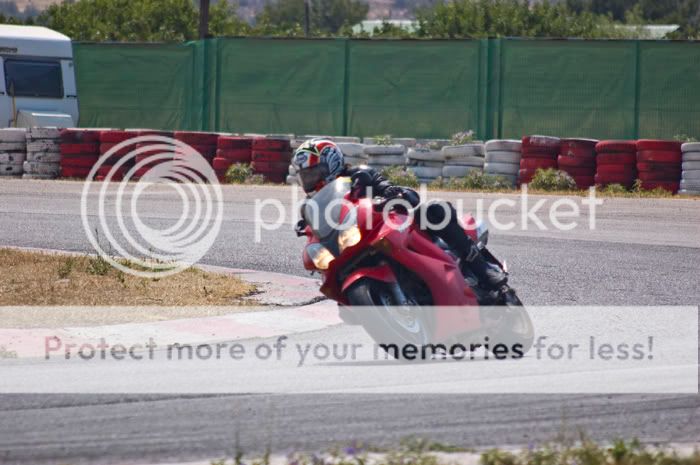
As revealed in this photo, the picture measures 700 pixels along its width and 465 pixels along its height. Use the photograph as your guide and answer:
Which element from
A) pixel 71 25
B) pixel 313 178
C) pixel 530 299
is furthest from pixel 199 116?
pixel 71 25

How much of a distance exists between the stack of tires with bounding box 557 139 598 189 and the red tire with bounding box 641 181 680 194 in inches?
38.1

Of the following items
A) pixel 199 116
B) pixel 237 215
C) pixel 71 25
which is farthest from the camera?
pixel 71 25

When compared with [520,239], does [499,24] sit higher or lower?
higher

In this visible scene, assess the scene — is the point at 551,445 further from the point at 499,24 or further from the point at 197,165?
the point at 499,24

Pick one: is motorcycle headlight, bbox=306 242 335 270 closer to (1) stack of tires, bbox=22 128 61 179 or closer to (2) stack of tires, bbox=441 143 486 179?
(2) stack of tires, bbox=441 143 486 179

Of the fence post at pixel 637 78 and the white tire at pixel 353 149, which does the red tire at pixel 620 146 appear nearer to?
the fence post at pixel 637 78

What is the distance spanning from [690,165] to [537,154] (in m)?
2.51

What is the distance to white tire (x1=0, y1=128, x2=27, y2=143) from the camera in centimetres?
2375

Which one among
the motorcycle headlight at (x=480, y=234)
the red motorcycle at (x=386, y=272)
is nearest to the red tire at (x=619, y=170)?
the motorcycle headlight at (x=480, y=234)

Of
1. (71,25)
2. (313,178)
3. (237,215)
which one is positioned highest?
(71,25)

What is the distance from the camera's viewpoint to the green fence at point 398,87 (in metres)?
22.5

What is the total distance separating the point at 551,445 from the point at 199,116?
21693mm

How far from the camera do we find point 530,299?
10414 mm

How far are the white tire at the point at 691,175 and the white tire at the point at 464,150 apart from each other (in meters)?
3.57
